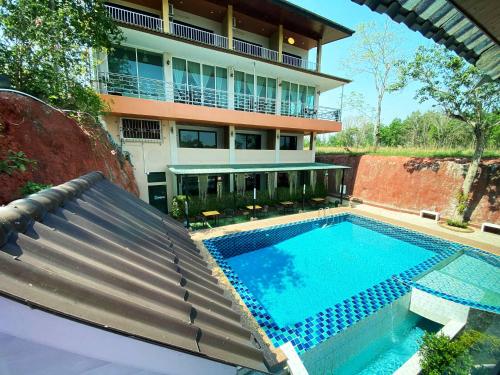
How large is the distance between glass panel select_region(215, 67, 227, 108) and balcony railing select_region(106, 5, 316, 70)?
141cm

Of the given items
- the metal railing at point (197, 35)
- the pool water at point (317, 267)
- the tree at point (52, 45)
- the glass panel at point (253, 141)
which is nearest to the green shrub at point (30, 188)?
the tree at point (52, 45)

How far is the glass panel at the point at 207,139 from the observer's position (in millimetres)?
14703

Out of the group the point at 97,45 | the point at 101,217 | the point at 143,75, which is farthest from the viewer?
the point at 143,75

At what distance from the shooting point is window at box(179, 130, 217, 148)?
14.0 m

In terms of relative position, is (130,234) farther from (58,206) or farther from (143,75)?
(143,75)

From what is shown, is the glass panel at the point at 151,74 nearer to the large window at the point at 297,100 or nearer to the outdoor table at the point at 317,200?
the large window at the point at 297,100

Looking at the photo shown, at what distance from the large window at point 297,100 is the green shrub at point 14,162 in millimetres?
15388

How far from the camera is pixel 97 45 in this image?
25.2ft

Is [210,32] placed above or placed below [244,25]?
below

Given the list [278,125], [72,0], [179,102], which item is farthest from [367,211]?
[72,0]

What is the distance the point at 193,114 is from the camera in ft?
39.8

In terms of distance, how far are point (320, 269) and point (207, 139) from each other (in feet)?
35.0

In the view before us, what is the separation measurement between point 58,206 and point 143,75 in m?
12.6

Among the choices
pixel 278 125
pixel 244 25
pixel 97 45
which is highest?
pixel 244 25
